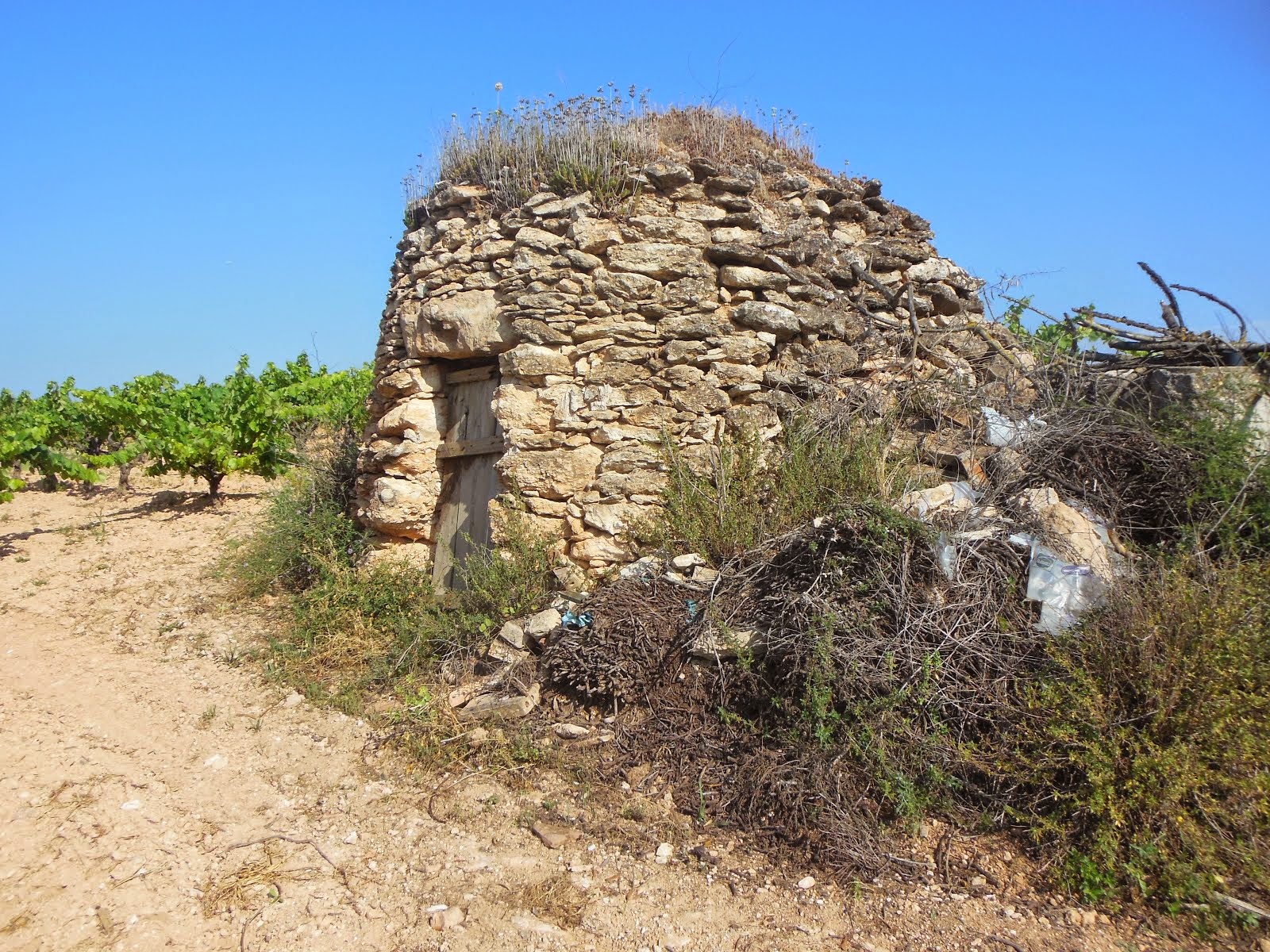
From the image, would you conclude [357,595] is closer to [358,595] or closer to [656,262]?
[358,595]

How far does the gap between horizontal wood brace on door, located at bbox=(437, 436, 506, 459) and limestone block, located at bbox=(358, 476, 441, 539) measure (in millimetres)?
200

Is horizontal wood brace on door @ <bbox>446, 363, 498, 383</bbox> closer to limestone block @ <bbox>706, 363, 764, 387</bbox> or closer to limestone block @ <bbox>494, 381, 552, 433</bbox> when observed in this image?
limestone block @ <bbox>494, 381, 552, 433</bbox>

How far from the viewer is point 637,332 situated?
16.9 feet

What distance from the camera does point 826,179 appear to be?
21.2ft

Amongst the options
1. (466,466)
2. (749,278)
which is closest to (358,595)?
(466,466)

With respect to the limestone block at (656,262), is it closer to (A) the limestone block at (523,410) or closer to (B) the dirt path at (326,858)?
(A) the limestone block at (523,410)

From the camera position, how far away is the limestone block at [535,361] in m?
5.16

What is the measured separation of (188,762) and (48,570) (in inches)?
149

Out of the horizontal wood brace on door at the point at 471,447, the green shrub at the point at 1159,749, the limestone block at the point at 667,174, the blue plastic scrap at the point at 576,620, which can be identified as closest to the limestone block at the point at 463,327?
the horizontal wood brace on door at the point at 471,447

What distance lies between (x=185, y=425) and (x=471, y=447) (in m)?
4.37

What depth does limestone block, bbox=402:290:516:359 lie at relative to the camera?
17.7ft

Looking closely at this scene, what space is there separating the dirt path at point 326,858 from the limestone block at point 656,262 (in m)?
2.86

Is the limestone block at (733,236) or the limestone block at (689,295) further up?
the limestone block at (733,236)

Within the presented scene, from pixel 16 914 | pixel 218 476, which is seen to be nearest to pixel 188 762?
pixel 16 914
